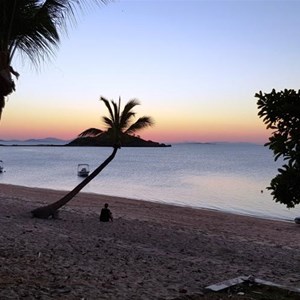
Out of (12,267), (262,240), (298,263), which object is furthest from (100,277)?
(262,240)

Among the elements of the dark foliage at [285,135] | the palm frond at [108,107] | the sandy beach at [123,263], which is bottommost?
the sandy beach at [123,263]

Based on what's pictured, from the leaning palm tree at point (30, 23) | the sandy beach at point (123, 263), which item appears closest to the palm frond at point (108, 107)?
the sandy beach at point (123, 263)

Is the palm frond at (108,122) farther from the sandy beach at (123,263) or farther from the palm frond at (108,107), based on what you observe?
the sandy beach at (123,263)

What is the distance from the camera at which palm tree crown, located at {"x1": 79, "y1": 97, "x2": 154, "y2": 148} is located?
15736mm

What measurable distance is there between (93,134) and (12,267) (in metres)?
9.91

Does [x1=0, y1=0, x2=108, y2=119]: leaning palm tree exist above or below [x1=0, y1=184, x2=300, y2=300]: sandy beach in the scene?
above

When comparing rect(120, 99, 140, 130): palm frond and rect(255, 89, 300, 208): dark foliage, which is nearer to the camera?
rect(255, 89, 300, 208): dark foliage

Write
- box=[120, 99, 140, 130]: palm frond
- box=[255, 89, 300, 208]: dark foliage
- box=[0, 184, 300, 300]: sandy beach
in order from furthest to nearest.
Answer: box=[120, 99, 140, 130]: palm frond, box=[0, 184, 300, 300]: sandy beach, box=[255, 89, 300, 208]: dark foliage

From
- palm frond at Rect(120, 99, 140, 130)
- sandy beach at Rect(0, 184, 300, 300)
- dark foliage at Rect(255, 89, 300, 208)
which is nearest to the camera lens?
dark foliage at Rect(255, 89, 300, 208)

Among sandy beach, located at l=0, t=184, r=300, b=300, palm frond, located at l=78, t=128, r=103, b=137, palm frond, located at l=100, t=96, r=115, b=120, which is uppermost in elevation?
palm frond, located at l=100, t=96, r=115, b=120

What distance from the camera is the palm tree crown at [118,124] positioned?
51.6 feet

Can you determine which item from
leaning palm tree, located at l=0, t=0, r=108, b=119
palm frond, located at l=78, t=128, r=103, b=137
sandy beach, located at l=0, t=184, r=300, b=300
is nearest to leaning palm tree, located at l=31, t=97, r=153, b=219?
palm frond, located at l=78, t=128, r=103, b=137

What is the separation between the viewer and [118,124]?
52.3ft

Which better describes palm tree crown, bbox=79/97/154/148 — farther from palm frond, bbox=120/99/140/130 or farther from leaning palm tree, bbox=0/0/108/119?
leaning palm tree, bbox=0/0/108/119
